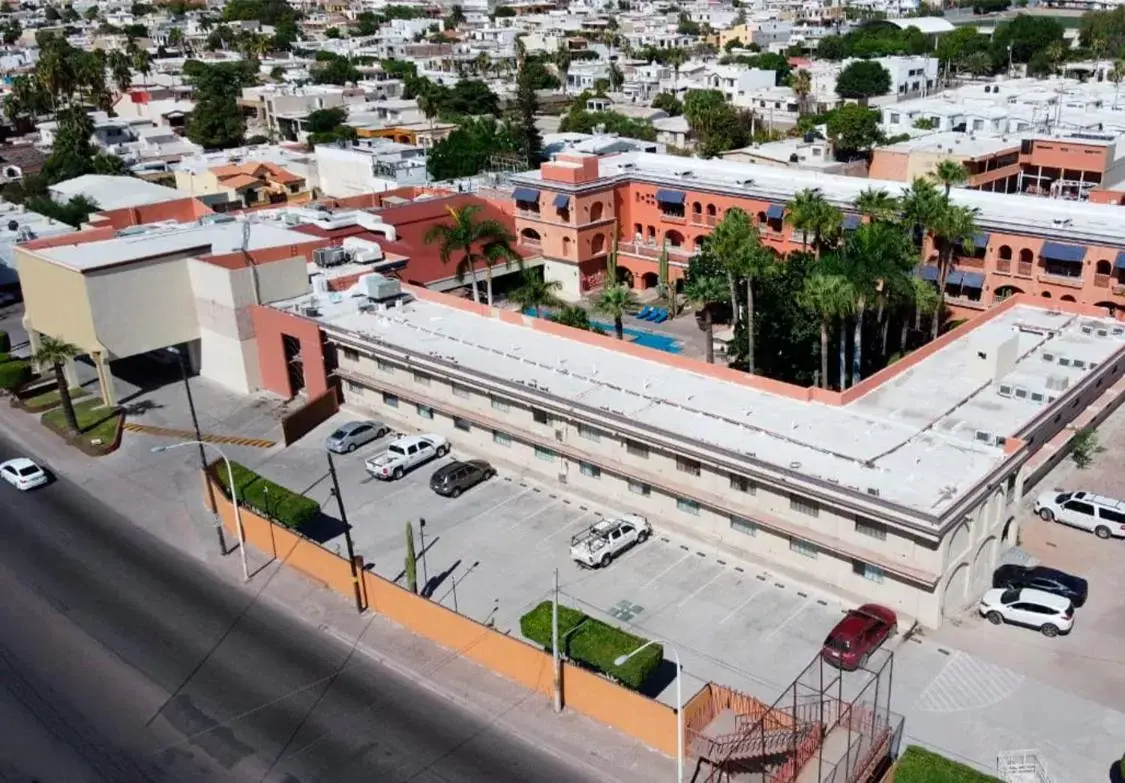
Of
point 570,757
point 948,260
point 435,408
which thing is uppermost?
point 948,260

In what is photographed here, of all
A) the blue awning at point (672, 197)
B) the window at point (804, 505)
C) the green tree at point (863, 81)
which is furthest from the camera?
the green tree at point (863, 81)

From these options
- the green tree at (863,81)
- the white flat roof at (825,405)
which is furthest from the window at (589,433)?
the green tree at (863,81)

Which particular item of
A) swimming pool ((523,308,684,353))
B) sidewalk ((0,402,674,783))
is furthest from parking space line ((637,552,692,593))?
swimming pool ((523,308,684,353))

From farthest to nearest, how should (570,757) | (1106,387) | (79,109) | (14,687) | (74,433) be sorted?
(79,109) → (74,433) → (1106,387) → (14,687) → (570,757)

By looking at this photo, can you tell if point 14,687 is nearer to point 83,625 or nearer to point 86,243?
point 83,625

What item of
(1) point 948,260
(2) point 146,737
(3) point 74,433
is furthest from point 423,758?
(1) point 948,260

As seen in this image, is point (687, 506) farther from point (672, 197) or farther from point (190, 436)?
point (672, 197)

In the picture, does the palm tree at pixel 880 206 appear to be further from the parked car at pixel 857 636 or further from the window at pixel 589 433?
the parked car at pixel 857 636
